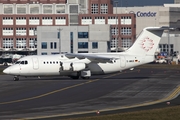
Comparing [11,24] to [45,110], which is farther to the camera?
[11,24]

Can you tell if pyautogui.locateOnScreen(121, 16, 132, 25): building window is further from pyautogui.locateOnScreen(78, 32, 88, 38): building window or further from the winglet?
the winglet

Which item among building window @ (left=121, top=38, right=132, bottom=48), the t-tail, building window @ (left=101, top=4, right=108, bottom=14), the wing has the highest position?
building window @ (left=101, top=4, right=108, bottom=14)

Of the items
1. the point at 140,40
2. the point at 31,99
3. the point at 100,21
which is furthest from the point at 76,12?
the point at 31,99

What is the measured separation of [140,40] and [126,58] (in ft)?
11.2

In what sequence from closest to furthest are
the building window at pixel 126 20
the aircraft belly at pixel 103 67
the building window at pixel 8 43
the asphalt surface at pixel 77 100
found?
the asphalt surface at pixel 77 100, the aircraft belly at pixel 103 67, the building window at pixel 8 43, the building window at pixel 126 20

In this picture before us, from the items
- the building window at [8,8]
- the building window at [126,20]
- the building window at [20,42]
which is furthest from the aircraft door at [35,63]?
the building window at [126,20]

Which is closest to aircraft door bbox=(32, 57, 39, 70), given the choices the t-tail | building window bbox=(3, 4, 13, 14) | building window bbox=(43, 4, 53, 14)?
the t-tail

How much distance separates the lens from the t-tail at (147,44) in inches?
2694

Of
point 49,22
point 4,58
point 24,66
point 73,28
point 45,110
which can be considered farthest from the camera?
point 49,22

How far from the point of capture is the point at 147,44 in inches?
2724

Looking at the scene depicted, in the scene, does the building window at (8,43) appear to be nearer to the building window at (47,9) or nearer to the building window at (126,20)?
the building window at (47,9)

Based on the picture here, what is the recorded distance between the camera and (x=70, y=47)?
134 meters

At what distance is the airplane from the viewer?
217 ft

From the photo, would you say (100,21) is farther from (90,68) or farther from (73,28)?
(90,68)
